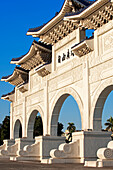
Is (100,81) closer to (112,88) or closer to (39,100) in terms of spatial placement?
(112,88)

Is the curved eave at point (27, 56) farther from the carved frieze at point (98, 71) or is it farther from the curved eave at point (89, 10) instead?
the carved frieze at point (98, 71)

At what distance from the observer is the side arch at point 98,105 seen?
14148mm

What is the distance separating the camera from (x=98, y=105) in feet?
47.8

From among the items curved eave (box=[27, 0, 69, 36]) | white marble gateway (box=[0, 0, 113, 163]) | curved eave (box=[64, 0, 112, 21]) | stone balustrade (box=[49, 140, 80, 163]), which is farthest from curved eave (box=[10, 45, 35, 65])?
stone balustrade (box=[49, 140, 80, 163])

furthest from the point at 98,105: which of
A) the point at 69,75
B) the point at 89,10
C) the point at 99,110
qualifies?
the point at 89,10

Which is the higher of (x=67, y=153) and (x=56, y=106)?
(x=56, y=106)

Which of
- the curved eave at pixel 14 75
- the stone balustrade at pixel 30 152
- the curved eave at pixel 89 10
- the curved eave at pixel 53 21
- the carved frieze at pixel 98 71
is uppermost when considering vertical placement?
the curved eave at pixel 53 21

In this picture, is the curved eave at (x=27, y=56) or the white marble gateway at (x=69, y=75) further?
the curved eave at (x=27, y=56)

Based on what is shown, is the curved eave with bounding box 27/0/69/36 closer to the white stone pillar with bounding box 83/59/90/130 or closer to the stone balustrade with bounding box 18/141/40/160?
the white stone pillar with bounding box 83/59/90/130

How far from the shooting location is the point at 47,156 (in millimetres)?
16984

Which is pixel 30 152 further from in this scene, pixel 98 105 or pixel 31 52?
pixel 31 52

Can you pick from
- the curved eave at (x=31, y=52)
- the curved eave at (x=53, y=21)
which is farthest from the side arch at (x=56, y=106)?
the curved eave at (x=53, y=21)

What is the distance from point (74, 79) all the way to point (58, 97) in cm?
209

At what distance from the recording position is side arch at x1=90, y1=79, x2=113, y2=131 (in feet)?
46.4
